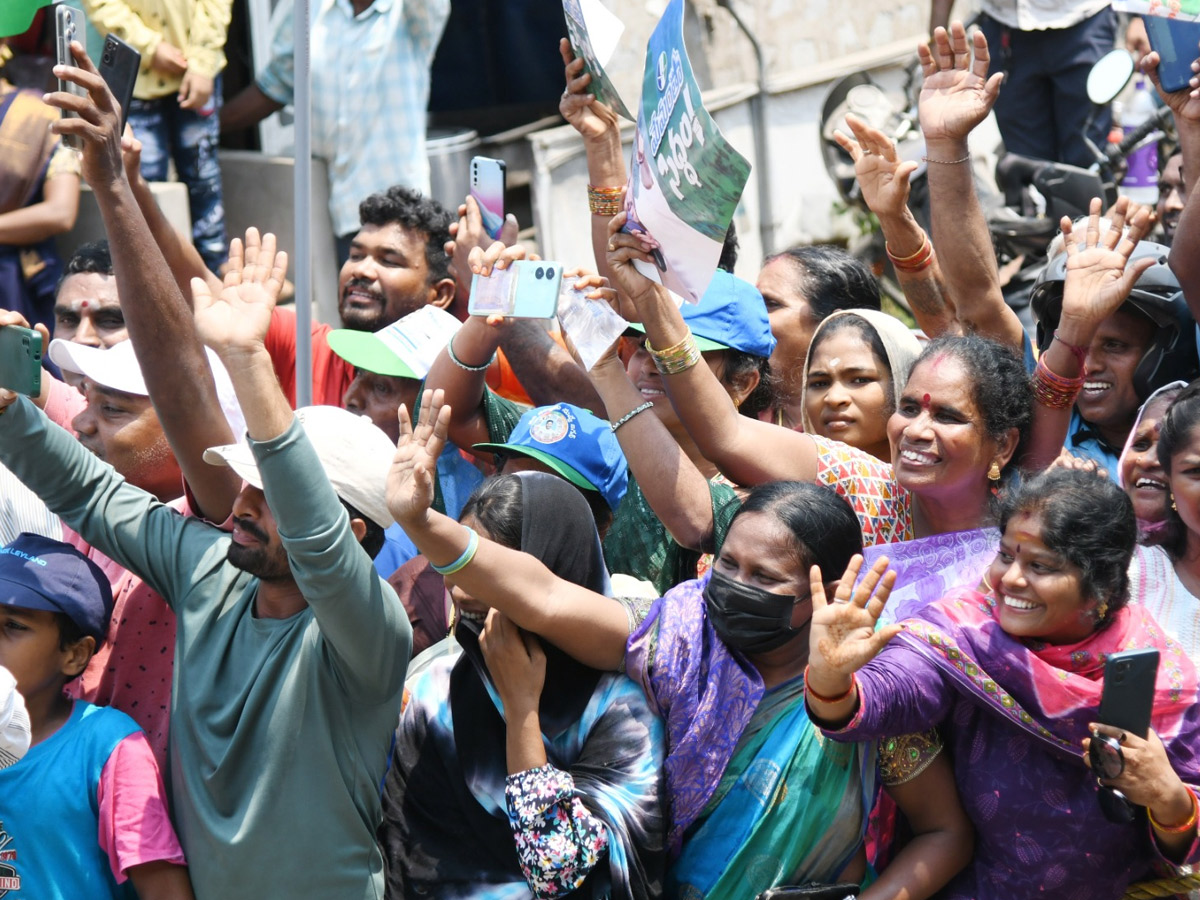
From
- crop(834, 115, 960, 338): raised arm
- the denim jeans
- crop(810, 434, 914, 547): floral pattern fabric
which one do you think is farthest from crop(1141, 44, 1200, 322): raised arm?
the denim jeans

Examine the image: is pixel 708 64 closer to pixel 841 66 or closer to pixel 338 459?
pixel 841 66

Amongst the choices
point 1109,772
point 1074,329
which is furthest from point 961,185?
point 1109,772

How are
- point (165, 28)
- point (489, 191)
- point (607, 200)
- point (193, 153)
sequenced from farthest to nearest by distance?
point (193, 153)
point (165, 28)
point (489, 191)
point (607, 200)

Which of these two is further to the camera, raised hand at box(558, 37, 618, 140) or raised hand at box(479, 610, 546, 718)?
raised hand at box(558, 37, 618, 140)

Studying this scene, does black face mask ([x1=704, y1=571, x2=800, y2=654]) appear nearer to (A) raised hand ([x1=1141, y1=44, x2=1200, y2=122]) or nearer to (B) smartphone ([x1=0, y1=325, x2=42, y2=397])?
(B) smartphone ([x1=0, y1=325, x2=42, y2=397])

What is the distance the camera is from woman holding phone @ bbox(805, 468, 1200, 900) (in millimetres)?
2752

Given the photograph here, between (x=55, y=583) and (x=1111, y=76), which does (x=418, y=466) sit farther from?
(x=1111, y=76)

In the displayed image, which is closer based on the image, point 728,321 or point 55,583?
point 55,583

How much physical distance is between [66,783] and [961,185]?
2.41 m

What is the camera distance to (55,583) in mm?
3123

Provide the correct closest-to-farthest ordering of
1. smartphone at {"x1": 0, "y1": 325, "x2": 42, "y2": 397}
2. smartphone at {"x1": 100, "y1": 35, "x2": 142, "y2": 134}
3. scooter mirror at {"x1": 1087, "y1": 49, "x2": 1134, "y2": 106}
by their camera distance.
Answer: smartphone at {"x1": 0, "y1": 325, "x2": 42, "y2": 397}, smartphone at {"x1": 100, "y1": 35, "x2": 142, "y2": 134}, scooter mirror at {"x1": 1087, "y1": 49, "x2": 1134, "y2": 106}

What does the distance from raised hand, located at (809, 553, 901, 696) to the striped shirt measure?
14.7ft

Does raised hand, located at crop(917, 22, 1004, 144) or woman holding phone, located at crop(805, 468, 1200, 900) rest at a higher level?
raised hand, located at crop(917, 22, 1004, 144)

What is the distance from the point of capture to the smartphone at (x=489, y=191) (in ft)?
12.9
